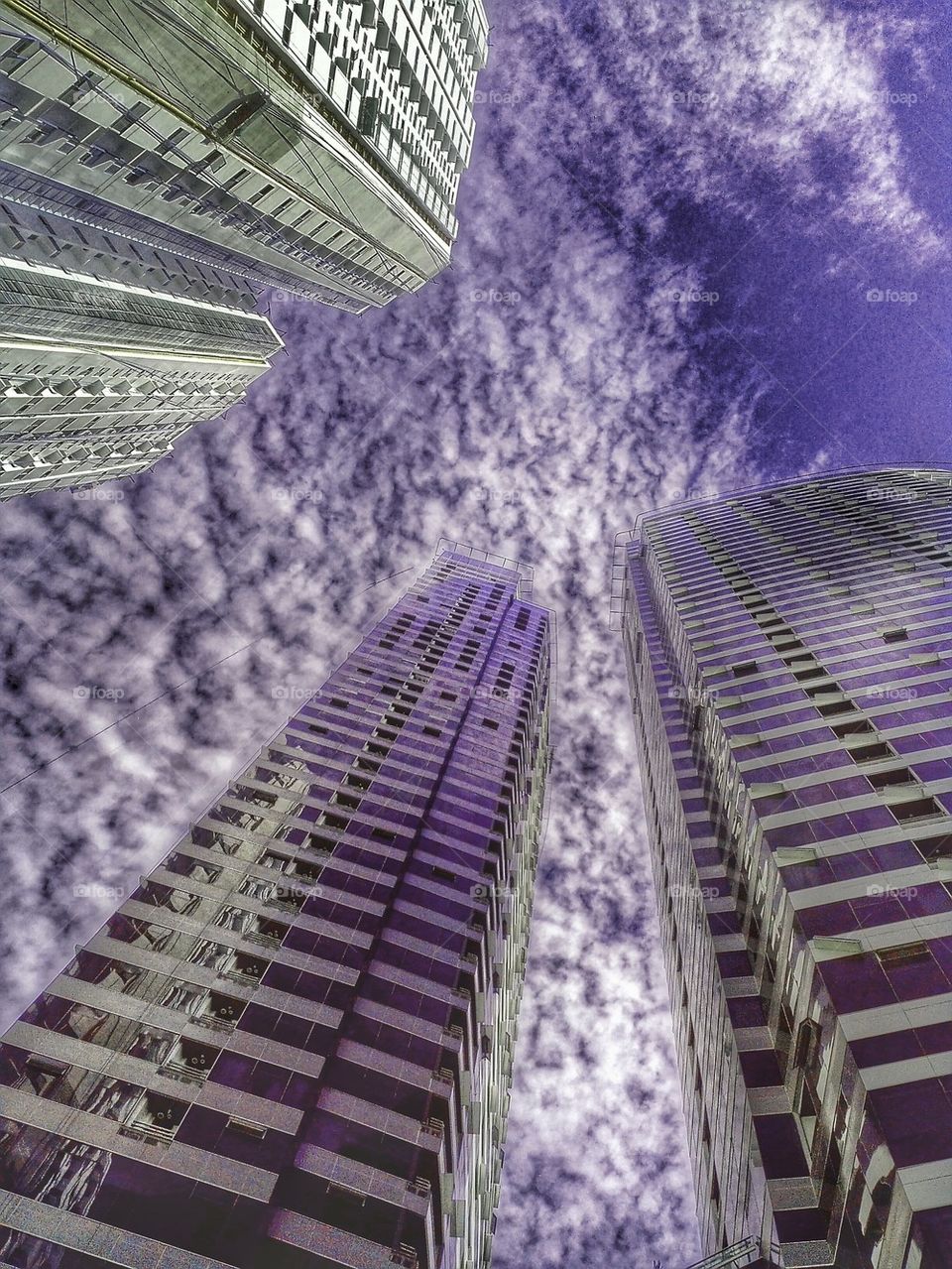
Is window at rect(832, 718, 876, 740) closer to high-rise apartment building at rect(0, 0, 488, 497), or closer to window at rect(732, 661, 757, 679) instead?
window at rect(732, 661, 757, 679)

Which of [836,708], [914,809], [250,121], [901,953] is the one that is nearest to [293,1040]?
[901,953]

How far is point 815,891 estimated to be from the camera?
83.1ft

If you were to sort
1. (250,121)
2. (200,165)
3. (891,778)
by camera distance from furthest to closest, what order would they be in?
(200,165)
(250,121)
(891,778)

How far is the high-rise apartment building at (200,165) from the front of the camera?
1008 inches

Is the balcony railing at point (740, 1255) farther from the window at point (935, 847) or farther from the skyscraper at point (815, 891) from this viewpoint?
the window at point (935, 847)

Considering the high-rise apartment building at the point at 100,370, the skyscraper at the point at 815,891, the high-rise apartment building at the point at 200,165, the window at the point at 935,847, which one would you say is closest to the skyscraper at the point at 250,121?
the high-rise apartment building at the point at 200,165

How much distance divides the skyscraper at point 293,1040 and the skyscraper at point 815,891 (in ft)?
38.6

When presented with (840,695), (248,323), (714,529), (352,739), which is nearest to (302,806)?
(352,739)

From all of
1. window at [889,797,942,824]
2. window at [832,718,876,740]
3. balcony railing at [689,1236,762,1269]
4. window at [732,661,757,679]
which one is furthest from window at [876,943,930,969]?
window at [732,661,757,679]

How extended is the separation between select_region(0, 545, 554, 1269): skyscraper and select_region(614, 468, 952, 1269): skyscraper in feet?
38.6

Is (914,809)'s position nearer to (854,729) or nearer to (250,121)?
(854,729)

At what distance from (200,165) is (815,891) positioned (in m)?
48.4

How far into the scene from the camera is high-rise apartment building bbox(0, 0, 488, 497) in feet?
84.0

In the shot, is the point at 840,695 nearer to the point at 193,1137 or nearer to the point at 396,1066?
the point at 396,1066
